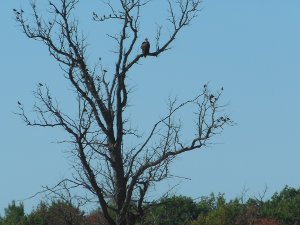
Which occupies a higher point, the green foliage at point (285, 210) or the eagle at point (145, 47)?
the green foliage at point (285, 210)

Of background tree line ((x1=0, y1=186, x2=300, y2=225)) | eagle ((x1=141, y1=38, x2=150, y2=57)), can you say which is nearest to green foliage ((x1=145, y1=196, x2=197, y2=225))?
background tree line ((x1=0, y1=186, x2=300, y2=225))

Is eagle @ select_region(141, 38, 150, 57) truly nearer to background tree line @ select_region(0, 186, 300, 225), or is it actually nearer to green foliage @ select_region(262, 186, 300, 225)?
background tree line @ select_region(0, 186, 300, 225)

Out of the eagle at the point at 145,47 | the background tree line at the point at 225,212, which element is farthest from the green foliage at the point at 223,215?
the eagle at the point at 145,47

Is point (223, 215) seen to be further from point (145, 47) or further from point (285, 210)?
point (145, 47)

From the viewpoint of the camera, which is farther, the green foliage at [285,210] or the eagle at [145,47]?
the green foliage at [285,210]

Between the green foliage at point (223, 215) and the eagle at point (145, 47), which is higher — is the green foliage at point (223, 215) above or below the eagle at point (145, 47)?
above

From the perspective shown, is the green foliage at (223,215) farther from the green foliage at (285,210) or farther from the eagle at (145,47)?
the eagle at (145,47)

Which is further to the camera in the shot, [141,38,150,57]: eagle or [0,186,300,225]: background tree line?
[0,186,300,225]: background tree line

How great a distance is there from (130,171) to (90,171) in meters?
0.89

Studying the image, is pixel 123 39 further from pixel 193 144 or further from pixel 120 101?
pixel 193 144

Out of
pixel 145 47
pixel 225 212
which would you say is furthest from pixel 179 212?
pixel 145 47

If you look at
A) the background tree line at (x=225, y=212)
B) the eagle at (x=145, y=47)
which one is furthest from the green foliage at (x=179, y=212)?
A: the eagle at (x=145, y=47)

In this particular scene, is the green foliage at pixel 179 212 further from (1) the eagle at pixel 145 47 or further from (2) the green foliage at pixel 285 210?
(1) the eagle at pixel 145 47

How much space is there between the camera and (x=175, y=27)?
56.9 feet
